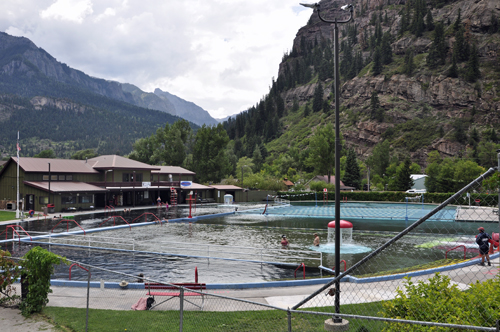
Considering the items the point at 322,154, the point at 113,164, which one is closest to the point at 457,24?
the point at 322,154

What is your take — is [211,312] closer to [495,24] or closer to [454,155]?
[454,155]

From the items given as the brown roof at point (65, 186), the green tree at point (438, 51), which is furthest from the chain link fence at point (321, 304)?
the green tree at point (438, 51)

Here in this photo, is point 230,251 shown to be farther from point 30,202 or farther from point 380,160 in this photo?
point 380,160

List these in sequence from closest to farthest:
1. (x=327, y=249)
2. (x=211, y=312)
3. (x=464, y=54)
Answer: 1. (x=211, y=312)
2. (x=327, y=249)
3. (x=464, y=54)

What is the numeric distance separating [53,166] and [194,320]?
5682cm

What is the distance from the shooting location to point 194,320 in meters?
10.3

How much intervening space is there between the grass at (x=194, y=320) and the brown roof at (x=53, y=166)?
51046mm

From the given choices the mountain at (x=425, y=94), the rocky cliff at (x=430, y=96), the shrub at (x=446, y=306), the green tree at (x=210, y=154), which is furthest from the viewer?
the rocky cliff at (x=430, y=96)

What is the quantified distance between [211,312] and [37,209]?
49790mm

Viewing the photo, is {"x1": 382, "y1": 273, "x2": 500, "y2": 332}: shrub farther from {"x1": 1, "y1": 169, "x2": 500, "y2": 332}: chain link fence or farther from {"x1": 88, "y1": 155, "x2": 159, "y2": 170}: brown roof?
{"x1": 88, "y1": 155, "x2": 159, "y2": 170}: brown roof

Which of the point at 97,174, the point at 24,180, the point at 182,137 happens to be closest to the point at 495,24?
the point at 182,137

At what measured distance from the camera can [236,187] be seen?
83500 millimetres

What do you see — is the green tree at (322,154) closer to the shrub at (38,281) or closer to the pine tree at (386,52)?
the shrub at (38,281)

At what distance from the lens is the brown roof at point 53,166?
55.1 meters
